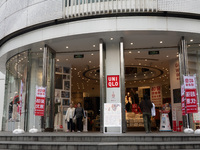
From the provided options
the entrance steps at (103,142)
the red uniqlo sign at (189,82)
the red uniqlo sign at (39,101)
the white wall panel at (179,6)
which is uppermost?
the white wall panel at (179,6)

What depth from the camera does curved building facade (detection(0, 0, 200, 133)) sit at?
35.2 feet

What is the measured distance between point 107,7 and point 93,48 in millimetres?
2960

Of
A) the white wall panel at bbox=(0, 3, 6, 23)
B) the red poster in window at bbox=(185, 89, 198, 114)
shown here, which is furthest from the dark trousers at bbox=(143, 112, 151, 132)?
the white wall panel at bbox=(0, 3, 6, 23)

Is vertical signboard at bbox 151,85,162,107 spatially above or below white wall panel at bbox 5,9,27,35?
below

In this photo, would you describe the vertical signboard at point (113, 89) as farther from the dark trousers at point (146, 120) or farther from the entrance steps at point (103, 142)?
the entrance steps at point (103, 142)

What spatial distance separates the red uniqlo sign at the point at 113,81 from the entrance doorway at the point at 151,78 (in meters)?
2.25

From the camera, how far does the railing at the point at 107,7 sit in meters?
10.6

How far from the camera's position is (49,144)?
23.8 ft

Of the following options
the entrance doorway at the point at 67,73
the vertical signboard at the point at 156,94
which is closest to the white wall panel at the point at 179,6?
the entrance doorway at the point at 67,73

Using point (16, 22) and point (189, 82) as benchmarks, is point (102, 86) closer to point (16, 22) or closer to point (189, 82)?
point (189, 82)

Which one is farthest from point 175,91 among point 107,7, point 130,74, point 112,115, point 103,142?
point 103,142

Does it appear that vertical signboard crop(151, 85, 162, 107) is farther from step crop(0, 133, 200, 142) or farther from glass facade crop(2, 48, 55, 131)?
step crop(0, 133, 200, 142)

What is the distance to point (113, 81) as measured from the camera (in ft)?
38.8

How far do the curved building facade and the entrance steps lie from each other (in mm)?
2021
